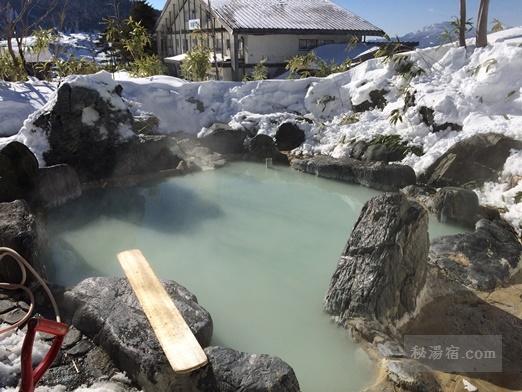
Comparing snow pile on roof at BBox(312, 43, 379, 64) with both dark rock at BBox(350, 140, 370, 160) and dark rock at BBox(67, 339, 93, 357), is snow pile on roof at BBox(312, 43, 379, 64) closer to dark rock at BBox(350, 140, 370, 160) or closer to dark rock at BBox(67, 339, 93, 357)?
dark rock at BBox(350, 140, 370, 160)

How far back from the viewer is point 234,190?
376 inches

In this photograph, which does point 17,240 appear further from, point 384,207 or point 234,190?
point 234,190

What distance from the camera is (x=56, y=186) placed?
841cm

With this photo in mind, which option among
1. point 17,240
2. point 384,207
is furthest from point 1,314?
point 384,207

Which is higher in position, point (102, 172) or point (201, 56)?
point (201, 56)

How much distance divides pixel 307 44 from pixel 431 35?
9.06 meters

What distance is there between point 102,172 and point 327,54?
15.1 metres

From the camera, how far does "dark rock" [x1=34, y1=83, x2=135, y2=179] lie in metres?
9.52

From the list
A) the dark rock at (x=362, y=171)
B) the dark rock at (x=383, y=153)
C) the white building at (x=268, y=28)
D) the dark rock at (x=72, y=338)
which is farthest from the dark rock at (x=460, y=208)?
the white building at (x=268, y=28)

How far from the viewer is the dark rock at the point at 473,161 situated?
849 cm

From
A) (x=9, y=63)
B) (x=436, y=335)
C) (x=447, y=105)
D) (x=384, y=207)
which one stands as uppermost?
(x=9, y=63)

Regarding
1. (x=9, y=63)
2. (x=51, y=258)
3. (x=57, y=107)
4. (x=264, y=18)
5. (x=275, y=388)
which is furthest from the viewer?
(x=264, y=18)

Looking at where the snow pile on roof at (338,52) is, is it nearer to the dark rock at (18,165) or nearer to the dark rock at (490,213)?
the dark rock at (490,213)

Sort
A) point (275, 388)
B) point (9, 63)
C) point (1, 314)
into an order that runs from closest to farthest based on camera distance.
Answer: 1. point (275, 388)
2. point (1, 314)
3. point (9, 63)
